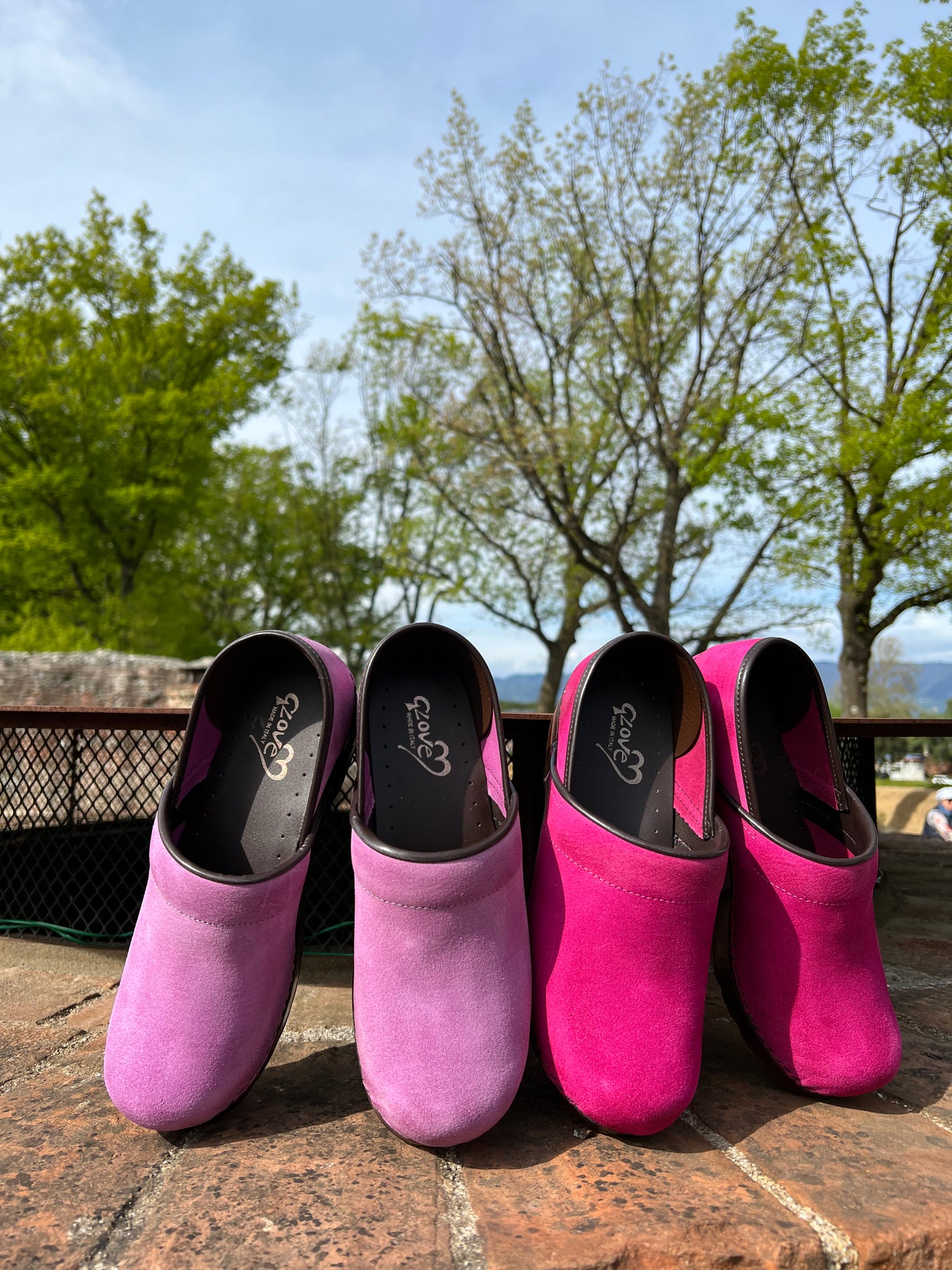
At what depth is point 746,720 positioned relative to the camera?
1623mm

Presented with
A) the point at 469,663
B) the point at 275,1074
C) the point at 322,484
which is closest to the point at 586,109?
the point at 322,484

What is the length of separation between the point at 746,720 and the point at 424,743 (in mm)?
701

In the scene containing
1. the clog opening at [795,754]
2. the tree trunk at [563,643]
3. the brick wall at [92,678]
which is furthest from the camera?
the tree trunk at [563,643]

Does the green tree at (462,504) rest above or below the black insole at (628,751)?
above

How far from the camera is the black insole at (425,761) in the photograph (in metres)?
1.70

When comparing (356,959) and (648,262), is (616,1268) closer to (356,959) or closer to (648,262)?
(356,959)

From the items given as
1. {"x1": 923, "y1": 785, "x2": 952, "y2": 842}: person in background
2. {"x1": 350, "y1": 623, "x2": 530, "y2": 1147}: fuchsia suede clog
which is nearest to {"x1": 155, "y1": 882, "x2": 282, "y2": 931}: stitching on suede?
{"x1": 350, "y1": 623, "x2": 530, "y2": 1147}: fuchsia suede clog

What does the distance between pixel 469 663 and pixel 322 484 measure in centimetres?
1962

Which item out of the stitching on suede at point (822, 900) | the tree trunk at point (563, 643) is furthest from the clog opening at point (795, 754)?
the tree trunk at point (563, 643)

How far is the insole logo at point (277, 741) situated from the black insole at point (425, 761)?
0.19 metres

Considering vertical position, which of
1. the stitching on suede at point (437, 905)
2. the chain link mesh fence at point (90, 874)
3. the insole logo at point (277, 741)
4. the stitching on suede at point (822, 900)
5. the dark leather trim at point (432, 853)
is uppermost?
the insole logo at point (277, 741)

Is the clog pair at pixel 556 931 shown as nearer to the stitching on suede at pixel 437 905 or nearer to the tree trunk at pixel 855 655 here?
the stitching on suede at pixel 437 905

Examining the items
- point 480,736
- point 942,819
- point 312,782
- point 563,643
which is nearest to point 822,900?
point 480,736

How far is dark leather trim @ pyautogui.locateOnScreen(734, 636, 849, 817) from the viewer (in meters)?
1.48
